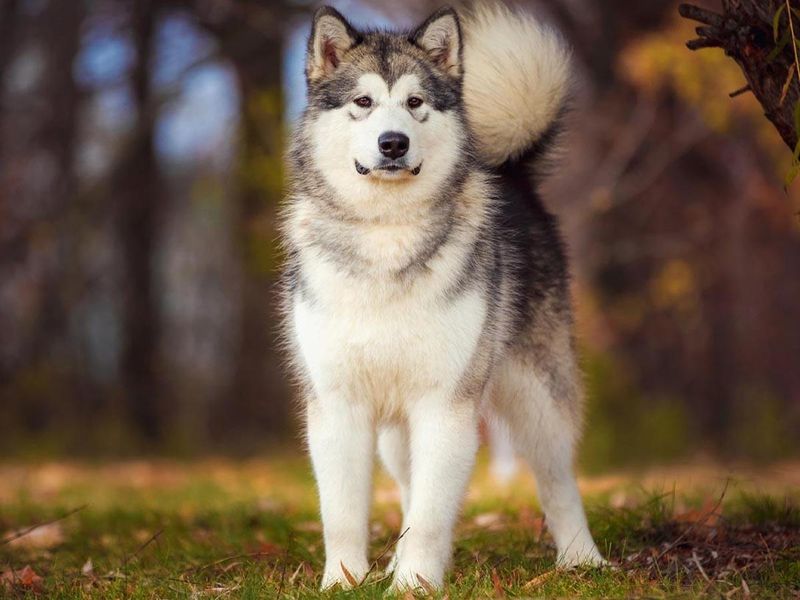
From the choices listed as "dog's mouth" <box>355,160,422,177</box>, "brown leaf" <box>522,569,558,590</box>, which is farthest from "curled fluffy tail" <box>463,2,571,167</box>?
"brown leaf" <box>522,569,558,590</box>

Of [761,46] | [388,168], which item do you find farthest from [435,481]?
[761,46]

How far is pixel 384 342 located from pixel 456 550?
1.05 meters

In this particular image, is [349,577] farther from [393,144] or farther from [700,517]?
[700,517]

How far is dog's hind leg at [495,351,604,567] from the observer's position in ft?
12.7

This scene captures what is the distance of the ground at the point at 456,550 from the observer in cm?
311

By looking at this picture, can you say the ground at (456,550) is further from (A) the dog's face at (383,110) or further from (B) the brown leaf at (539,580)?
(A) the dog's face at (383,110)

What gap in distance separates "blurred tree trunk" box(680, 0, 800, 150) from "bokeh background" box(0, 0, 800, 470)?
563cm

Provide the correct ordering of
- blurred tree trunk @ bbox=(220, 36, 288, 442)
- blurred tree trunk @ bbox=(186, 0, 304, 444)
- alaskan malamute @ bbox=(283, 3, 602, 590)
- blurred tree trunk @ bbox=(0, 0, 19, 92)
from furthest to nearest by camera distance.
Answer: blurred tree trunk @ bbox=(0, 0, 19, 92), blurred tree trunk @ bbox=(220, 36, 288, 442), blurred tree trunk @ bbox=(186, 0, 304, 444), alaskan malamute @ bbox=(283, 3, 602, 590)

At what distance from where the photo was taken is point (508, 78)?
4.16 metres

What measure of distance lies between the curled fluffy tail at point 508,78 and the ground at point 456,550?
5.03ft

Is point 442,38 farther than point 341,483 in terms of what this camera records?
Yes

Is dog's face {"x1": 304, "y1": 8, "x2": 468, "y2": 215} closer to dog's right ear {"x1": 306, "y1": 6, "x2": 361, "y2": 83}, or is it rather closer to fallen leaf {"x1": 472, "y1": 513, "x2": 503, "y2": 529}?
dog's right ear {"x1": 306, "y1": 6, "x2": 361, "y2": 83}

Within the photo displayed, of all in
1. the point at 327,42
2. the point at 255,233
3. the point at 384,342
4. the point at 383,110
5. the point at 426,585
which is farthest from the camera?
the point at 255,233

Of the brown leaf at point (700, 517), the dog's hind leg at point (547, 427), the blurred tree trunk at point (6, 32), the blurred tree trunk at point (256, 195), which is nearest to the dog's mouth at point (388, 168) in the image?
the dog's hind leg at point (547, 427)
